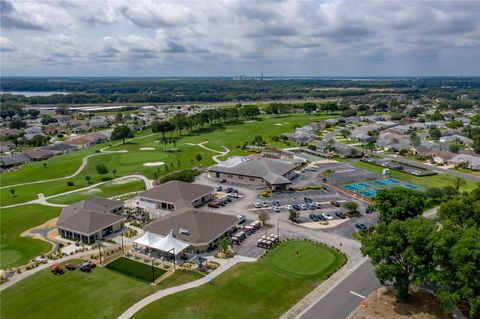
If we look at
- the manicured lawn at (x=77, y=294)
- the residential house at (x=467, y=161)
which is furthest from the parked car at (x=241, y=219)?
the residential house at (x=467, y=161)

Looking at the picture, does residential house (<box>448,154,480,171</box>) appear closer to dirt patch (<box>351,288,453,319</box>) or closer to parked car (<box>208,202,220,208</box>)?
parked car (<box>208,202,220,208</box>)

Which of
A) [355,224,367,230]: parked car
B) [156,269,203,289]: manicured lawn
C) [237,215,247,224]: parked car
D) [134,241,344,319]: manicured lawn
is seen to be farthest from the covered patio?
[355,224,367,230]: parked car

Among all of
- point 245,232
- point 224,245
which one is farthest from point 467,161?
point 224,245

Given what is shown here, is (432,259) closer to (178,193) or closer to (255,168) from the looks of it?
(178,193)

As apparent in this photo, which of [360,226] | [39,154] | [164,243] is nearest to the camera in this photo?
[164,243]

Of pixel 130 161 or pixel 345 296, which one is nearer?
pixel 345 296

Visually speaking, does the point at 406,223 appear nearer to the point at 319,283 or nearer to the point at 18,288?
the point at 319,283

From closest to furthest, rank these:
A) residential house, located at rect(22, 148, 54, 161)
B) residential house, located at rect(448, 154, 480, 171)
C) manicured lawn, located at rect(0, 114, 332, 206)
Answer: manicured lawn, located at rect(0, 114, 332, 206)
residential house, located at rect(448, 154, 480, 171)
residential house, located at rect(22, 148, 54, 161)
